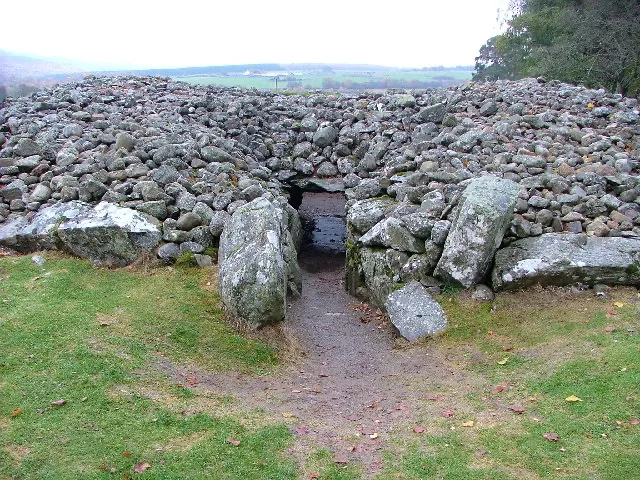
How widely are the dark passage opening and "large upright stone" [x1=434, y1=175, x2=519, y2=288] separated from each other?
24.5 ft

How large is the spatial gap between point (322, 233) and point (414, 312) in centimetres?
1248

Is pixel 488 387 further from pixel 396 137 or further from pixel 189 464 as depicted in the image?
pixel 396 137

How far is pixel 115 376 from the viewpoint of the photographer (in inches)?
387

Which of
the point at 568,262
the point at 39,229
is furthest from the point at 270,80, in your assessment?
the point at 568,262

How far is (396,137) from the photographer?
21.7 meters

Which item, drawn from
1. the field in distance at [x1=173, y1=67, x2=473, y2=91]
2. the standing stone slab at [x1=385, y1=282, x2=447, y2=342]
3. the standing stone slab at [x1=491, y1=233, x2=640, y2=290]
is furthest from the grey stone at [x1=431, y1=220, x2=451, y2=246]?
the field in distance at [x1=173, y1=67, x2=473, y2=91]

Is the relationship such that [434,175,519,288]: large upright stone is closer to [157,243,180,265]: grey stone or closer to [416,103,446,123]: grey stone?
[157,243,180,265]: grey stone

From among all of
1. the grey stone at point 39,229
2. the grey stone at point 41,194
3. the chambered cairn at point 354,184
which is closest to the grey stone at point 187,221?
the chambered cairn at point 354,184

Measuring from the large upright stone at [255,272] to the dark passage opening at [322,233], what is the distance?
679cm

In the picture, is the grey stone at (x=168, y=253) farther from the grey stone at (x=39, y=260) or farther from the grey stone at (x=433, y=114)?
the grey stone at (x=433, y=114)

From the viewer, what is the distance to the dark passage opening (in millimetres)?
21312

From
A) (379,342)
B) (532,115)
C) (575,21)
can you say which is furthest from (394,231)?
(575,21)

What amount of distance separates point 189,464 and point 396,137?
16.1m

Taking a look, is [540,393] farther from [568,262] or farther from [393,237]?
[393,237]
